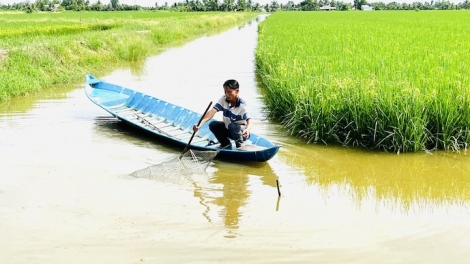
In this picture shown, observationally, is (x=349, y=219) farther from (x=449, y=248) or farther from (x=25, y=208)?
(x=25, y=208)

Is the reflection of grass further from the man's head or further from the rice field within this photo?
the man's head

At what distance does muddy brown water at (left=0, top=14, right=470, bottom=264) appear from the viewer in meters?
3.72

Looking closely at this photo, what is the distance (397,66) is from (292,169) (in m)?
3.47

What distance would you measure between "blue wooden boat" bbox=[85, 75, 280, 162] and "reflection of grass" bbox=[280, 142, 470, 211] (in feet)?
1.78

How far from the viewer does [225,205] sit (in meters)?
4.65

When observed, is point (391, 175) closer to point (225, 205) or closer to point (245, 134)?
point (245, 134)

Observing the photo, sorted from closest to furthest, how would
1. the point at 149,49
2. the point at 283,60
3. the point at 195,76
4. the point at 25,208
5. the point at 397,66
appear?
1. the point at 25,208
2. the point at 397,66
3. the point at 283,60
4. the point at 195,76
5. the point at 149,49

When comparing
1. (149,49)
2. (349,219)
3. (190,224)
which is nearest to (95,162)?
(190,224)

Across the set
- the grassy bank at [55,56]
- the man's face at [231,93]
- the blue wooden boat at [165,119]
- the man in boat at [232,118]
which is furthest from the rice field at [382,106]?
the grassy bank at [55,56]

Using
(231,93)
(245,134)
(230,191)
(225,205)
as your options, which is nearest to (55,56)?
(231,93)

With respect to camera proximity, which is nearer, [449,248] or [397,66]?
[449,248]

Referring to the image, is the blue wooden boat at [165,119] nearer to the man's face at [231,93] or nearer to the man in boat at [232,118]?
the man in boat at [232,118]

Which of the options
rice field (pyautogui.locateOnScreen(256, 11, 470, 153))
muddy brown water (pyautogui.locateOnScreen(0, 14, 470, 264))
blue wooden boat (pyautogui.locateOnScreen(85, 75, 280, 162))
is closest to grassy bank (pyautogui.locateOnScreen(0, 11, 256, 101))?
blue wooden boat (pyautogui.locateOnScreen(85, 75, 280, 162))

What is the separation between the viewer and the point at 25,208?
451 centimetres
